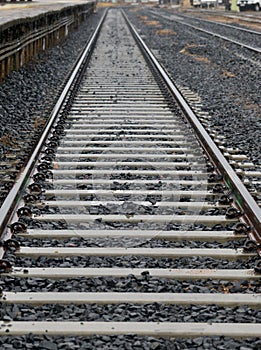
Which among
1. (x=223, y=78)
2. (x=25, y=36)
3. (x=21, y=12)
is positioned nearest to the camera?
(x=223, y=78)

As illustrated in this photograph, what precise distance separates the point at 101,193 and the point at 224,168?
109 centimetres

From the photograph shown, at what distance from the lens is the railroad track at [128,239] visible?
129 inches

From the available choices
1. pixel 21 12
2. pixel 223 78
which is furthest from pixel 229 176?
pixel 21 12

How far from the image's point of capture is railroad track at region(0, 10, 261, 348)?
3.28m

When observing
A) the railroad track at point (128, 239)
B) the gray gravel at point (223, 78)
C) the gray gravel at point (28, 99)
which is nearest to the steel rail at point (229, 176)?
the railroad track at point (128, 239)

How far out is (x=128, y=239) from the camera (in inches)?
169

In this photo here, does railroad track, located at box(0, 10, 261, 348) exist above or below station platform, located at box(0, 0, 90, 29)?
below

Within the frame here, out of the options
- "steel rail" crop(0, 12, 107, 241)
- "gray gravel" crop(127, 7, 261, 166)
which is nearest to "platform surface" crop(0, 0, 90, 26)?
"steel rail" crop(0, 12, 107, 241)

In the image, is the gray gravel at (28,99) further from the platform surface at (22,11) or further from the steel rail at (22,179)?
the platform surface at (22,11)

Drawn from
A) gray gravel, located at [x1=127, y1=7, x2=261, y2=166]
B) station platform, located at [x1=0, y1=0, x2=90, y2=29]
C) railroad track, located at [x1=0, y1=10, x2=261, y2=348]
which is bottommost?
gray gravel, located at [x1=127, y1=7, x2=261, y2=166]

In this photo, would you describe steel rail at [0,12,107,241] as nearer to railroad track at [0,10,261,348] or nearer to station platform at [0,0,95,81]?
railroad track at [0,10,261,348]

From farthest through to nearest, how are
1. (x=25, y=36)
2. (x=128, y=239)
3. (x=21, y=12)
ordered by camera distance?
(x=21, y=12) < (x=25, y=36) < (x=128, y=239)

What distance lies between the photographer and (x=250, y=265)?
12.7 ft

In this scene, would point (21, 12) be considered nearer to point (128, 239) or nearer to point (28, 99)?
point (28, 99)
